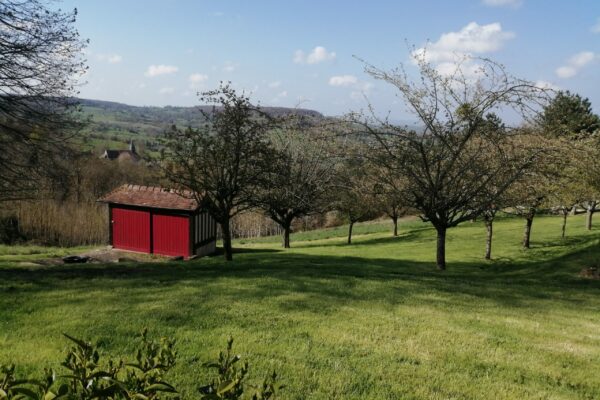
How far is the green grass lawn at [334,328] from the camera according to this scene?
14.8ft

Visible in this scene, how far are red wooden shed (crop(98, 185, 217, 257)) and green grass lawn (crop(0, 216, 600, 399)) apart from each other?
1262 centimetres

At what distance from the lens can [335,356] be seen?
197 inches

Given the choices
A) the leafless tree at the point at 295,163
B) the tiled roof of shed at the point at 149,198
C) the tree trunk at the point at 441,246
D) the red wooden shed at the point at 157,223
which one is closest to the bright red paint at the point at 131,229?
the red wooden shed at the point at 157,223

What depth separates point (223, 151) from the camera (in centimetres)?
1439

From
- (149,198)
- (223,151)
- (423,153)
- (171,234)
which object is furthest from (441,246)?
(149,198)

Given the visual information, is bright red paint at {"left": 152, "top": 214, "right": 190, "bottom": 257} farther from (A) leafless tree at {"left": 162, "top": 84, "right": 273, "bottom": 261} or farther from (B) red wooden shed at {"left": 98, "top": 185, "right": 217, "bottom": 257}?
(A) leafless tree at {"left": 162, "top": 84, "right": 273, "bottom": 261}

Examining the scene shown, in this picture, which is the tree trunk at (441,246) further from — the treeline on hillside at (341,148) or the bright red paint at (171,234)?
the bright red paint at (171,234)

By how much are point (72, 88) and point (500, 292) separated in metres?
12.3

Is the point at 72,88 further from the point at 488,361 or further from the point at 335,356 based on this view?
the point at 488,361

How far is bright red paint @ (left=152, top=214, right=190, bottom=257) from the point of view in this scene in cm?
2359

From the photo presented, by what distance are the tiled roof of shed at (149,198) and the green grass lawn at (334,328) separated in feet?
41.5

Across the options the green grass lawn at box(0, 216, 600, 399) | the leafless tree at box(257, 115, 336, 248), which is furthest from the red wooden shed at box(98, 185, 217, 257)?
the green grass lawn at box(0, 216, 600, 399)

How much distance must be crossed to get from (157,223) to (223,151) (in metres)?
11.3

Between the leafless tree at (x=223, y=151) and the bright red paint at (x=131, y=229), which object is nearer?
the leafless tree at (x=223, y=151)
